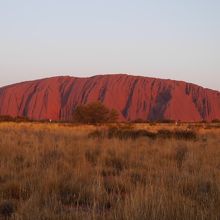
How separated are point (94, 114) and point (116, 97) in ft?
169

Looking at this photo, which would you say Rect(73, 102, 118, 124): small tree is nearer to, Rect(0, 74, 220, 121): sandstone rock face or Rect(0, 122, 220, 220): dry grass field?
Rect(0, 74, 220, 121): sandstone rock face

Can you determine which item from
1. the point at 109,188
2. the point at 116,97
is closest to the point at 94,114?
the point at 109,188

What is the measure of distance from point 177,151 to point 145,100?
93.4 metres

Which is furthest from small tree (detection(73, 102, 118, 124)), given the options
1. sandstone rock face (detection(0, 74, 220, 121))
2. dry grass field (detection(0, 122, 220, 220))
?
dry grass field (detection(0, 122, 220, 220))

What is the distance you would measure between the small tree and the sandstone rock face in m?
39.6

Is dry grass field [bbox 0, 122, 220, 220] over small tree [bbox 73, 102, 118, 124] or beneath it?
over

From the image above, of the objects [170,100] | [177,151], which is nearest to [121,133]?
[177,151]

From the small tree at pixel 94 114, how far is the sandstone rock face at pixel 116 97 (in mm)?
39616

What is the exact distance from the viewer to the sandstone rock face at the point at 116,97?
101m

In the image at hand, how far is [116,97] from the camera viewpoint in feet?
348

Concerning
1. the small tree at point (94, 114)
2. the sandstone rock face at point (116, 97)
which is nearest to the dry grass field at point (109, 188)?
the small tree at point (94, 114)

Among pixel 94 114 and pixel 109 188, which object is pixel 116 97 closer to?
pixel 94 114

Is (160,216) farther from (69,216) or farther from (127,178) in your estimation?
(127,178)

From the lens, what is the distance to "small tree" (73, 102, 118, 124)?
54781 millimetres
